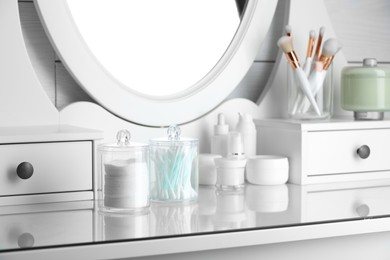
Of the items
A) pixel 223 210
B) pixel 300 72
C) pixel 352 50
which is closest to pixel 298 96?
pixel 300 72

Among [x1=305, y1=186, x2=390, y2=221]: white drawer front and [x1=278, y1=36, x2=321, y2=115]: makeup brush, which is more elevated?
→ [x1=278, y1=36, x2=321, y2=115]: makeup brush

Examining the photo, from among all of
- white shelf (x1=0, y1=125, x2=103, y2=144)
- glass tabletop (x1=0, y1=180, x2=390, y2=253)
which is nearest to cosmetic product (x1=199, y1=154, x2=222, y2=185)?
glass tabletop (x1=0, y1=180, x2=390, y2=253)

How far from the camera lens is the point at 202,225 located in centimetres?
99

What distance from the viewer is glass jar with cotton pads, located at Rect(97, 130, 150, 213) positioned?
109cm

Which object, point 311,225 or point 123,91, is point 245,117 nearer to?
point 123,91

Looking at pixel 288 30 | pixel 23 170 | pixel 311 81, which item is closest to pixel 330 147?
pixel 311 81

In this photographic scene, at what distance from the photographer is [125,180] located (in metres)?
1.09

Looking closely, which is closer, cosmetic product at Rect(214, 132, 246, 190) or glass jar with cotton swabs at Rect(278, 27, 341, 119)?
cosmetic product at Rect(214, 132, 246, 190)

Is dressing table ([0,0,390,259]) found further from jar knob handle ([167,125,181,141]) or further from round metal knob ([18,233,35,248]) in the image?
jar knob handle ([167,125,181,141])

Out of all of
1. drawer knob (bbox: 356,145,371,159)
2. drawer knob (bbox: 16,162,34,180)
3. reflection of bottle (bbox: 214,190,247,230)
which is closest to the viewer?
reflection of bottle (bbox: 214,190,247,230)

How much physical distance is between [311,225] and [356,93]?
53 centimetres

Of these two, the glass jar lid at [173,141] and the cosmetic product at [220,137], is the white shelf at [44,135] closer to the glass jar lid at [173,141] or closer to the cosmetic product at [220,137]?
the glass jar lid at [173,141]

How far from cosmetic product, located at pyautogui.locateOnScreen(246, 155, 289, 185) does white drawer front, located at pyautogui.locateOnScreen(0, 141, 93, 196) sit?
1.12 feet

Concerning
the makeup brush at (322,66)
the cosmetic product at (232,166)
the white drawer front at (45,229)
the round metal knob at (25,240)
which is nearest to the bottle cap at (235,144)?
the cosmetic product at (232,166)
